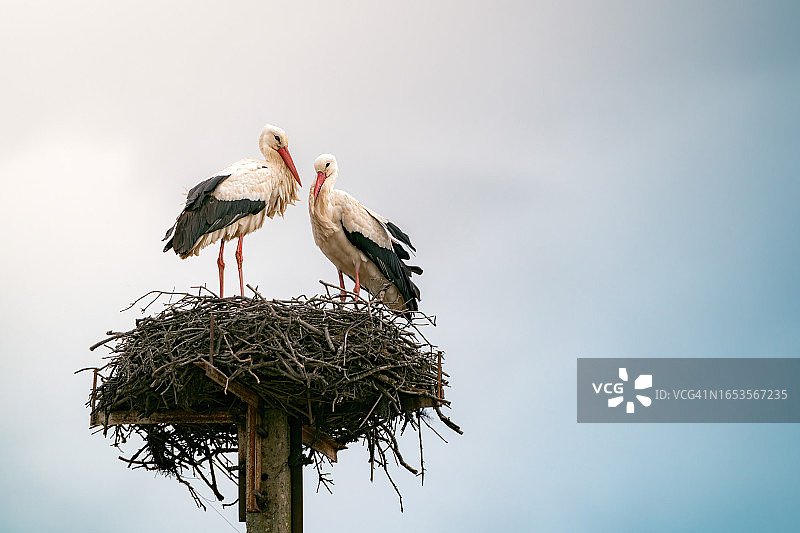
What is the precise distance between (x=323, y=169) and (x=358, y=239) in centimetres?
72

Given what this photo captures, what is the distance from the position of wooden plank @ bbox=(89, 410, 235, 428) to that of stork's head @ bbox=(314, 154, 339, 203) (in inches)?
126

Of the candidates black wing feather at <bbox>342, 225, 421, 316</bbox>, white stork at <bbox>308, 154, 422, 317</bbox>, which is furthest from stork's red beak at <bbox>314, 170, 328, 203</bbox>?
black wing feather at <bbox>342, 225, 421, 316</bbox>

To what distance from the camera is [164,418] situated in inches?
293

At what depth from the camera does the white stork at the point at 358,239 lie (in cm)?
1016

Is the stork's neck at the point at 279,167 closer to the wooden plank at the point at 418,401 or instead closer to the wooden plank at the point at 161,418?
the wooden plank at the point at 418,401

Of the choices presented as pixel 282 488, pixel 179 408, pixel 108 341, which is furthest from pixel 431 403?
pixel 108 341

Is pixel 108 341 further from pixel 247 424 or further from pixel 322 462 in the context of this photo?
pixel 322 462

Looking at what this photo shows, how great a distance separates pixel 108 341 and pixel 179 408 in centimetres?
65

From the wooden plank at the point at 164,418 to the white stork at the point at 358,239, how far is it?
2917 mm

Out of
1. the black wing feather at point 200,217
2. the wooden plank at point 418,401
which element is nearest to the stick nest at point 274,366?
the wooden plank at point 418,401

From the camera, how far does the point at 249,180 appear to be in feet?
31.9

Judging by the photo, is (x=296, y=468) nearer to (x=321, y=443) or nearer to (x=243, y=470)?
(x=243, y=470)

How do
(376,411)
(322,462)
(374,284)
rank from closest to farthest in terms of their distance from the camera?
(376,411)
(322,462)
(374,284)

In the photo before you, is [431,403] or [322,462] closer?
[431,403]
